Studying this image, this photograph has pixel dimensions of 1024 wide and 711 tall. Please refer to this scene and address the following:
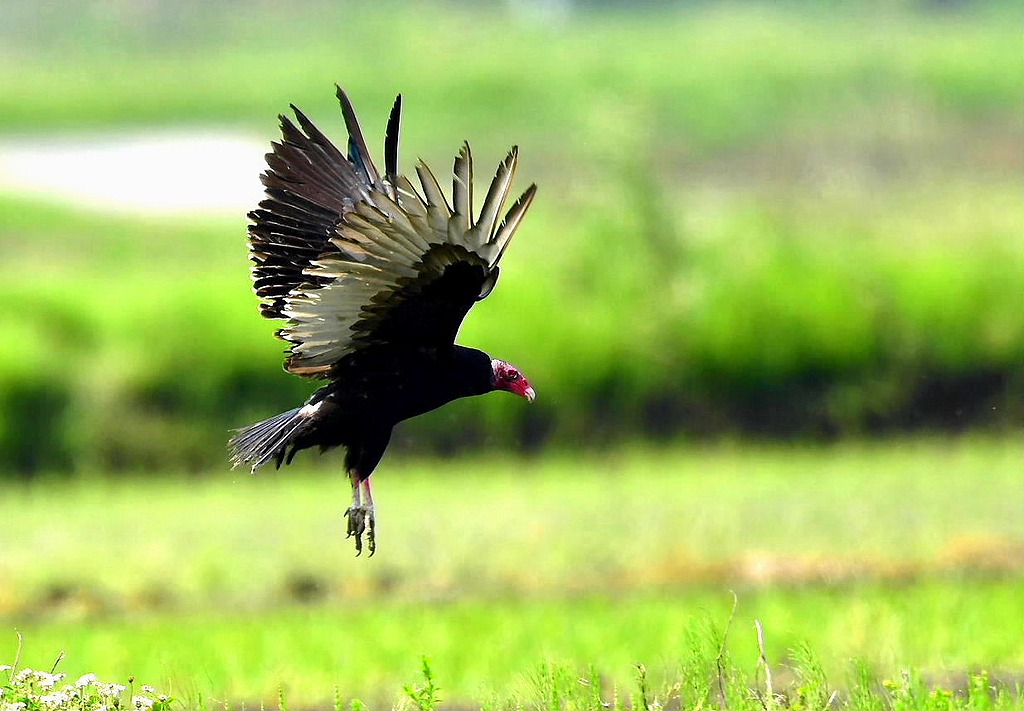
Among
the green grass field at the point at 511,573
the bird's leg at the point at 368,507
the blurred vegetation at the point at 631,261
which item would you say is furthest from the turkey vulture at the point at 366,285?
the blurred vegetation at the point at 631,261

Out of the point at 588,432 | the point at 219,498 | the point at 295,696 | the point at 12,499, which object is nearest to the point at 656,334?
the point at 588,432

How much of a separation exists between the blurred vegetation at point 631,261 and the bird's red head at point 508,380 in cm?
707

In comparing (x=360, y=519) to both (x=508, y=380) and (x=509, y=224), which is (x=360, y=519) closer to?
(x=508, y=380)

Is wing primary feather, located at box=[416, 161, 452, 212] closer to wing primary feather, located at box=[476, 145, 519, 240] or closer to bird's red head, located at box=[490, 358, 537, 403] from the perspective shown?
wing primary feather, located at box=[476, 145, 519, 240]

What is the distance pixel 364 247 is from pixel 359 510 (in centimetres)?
129

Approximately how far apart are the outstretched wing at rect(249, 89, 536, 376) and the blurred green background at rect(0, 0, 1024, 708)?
55.5 inches

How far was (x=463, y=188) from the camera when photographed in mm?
6863

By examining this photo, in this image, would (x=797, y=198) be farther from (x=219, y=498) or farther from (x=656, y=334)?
(x=219, y=498)

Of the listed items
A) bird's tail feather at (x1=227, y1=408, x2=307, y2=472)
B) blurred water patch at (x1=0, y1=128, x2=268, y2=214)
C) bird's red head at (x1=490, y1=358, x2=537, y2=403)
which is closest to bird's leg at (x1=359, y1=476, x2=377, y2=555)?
bird's tail feather at (x1=227, y1=408, x2=307, y2=472)

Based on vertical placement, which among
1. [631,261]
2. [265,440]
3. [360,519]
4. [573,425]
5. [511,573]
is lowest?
[511,573]

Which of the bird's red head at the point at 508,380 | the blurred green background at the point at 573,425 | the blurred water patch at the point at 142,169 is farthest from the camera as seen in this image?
the blurred water patch at the point at 142,169

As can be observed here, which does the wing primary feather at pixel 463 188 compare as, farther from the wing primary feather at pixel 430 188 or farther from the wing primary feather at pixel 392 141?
the wing primary feather at pixel 392 141

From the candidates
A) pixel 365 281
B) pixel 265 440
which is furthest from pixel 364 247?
pixel 265 440

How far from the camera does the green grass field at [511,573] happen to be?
372 inches
